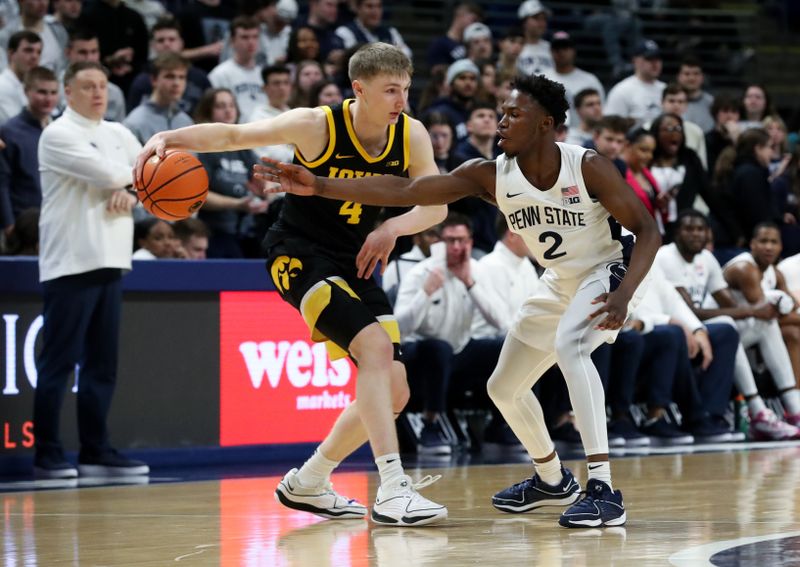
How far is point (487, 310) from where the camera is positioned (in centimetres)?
1087

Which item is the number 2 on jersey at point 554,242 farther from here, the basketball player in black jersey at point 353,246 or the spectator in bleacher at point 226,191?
the spectator in bleacher at point 226,191

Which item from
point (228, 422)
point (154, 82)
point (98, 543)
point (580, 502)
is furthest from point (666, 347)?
point (98, 543)

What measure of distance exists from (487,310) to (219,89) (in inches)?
108

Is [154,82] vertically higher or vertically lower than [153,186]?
higher

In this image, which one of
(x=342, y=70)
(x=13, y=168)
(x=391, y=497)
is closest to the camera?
(x=391, y=497)

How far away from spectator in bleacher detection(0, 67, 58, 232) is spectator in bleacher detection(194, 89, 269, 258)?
1.36 metres

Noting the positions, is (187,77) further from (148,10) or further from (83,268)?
(83,268)

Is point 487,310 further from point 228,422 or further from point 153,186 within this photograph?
point 153,186

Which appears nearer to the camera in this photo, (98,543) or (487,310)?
(98,543)

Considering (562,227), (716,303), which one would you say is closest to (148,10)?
(716,303)

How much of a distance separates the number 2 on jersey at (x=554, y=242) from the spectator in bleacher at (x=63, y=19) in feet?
23.9

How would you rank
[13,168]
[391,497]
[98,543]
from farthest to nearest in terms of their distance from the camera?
[13,168], [391,497], [98,543]

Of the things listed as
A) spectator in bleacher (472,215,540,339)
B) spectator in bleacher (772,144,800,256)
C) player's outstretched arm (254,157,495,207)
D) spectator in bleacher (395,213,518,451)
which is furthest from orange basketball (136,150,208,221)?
spectator in bleacher (772,144,800,256)

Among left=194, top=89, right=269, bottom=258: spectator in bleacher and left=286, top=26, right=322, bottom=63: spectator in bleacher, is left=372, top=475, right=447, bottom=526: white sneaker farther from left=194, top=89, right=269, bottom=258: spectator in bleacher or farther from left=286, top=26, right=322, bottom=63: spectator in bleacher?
left=286, top=26, right=322, bottom=63: spectator in bleacher
